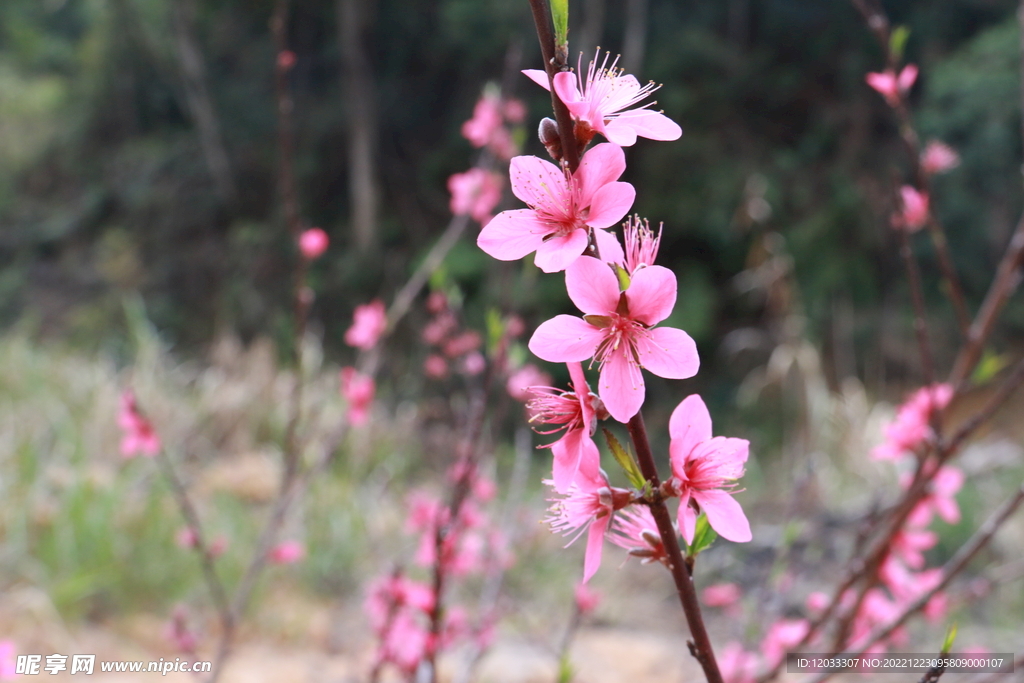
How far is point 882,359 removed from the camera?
5.22 m

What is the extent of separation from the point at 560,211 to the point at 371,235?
582 centimetres

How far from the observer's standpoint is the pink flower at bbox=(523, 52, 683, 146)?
388 mm

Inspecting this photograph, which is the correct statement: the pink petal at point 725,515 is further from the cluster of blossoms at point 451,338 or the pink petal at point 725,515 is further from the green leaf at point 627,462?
the cluster of blossoms at point 451,338

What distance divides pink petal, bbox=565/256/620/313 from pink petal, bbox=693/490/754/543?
131 millimetres

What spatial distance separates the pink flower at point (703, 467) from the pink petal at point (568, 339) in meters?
0.07

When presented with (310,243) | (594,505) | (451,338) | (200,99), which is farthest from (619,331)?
(200,99)

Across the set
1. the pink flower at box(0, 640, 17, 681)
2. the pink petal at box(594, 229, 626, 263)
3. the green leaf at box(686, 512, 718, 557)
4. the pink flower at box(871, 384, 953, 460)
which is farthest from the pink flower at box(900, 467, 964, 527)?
the pink flower at box(0, 640, 17, 681)

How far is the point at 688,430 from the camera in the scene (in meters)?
0.42

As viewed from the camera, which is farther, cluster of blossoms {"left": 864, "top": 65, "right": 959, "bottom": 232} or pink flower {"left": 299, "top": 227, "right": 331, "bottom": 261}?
pink flower {"left": 299, "top": 227, "right": 331, "bottom": 261}

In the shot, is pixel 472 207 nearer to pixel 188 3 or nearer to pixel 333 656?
pixel 333 656

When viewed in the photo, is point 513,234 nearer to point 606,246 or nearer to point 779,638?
point 606,246

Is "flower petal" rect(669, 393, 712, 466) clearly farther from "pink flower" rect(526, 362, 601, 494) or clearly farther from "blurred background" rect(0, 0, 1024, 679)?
"blurred background" rect(0, 0, 1024, 679)

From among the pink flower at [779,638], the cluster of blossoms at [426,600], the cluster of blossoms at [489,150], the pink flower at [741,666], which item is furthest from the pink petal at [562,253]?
the cluster of blossoms at [489,150]

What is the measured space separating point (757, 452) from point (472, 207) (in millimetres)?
3599
